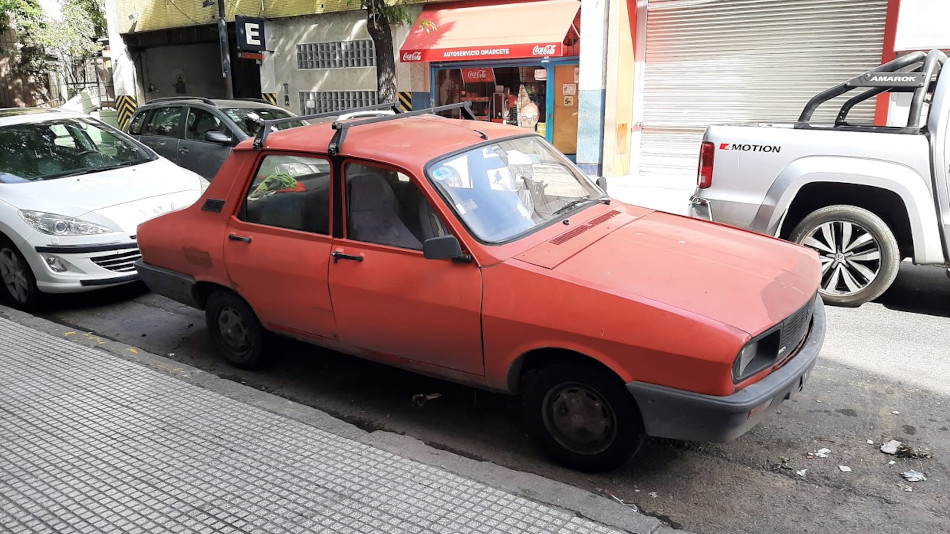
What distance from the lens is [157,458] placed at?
350 cm

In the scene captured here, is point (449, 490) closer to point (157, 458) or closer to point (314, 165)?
point (157, 458)

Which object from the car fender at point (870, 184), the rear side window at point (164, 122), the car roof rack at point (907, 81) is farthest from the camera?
the rear side window at point (164, 122)

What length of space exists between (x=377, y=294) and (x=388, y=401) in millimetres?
878

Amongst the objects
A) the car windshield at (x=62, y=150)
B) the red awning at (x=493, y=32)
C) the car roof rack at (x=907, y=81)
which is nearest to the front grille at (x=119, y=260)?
the car windshield at (x=62, y=150)

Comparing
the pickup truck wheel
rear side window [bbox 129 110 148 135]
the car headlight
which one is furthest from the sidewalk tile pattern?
rear side window [bbox 129 110 148 135]

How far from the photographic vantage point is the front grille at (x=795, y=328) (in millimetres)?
3459

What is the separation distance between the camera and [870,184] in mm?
5969

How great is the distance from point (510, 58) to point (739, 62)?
4259 mm

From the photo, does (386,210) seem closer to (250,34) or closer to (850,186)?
(850,186)

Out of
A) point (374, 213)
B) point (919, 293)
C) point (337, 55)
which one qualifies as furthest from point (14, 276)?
point (337, 55)

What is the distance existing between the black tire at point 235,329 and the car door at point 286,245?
18 centimetres

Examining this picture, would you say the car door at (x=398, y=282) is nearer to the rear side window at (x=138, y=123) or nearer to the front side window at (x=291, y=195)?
the front side window at (x=291, y=195)

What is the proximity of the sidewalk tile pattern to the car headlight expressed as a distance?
2.16 metres

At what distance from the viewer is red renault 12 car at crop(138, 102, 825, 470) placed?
3.27 m
